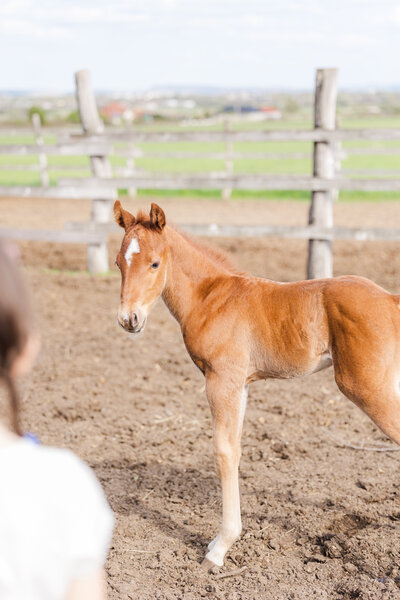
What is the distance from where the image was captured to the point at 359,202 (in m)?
16.7

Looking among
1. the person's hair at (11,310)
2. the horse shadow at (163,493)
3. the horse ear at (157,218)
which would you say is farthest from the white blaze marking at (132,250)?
the person's hair at (11,310)

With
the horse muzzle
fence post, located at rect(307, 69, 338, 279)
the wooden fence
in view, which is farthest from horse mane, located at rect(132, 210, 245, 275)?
fence post, located at rect(307, 69, 338, 279)

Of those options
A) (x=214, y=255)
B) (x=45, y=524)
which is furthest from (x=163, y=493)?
(x=45, y=524)

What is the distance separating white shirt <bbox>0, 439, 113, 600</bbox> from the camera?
3.49ft

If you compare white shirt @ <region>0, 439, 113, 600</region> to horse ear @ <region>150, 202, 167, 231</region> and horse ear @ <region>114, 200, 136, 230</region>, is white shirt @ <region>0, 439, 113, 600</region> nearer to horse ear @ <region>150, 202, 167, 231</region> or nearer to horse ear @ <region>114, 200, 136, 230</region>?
horse ear @ <region>150, 202, 167, 231</region>

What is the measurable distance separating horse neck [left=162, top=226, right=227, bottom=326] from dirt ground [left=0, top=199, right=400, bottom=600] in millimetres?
1119

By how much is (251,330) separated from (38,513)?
2127mm

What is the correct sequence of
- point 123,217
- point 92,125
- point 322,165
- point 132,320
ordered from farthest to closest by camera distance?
point 92,125 < point 322,165 < point 123,217 < point 132,320

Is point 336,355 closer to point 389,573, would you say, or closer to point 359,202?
point 389,573

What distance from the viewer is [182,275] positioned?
3363 millimetres

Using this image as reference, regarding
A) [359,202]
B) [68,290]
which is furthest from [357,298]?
[359,202]

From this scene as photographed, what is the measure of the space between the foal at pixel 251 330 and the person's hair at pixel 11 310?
193cm

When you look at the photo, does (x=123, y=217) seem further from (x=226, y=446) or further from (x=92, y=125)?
(x=92, y=125)

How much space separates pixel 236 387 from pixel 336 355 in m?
0.49
